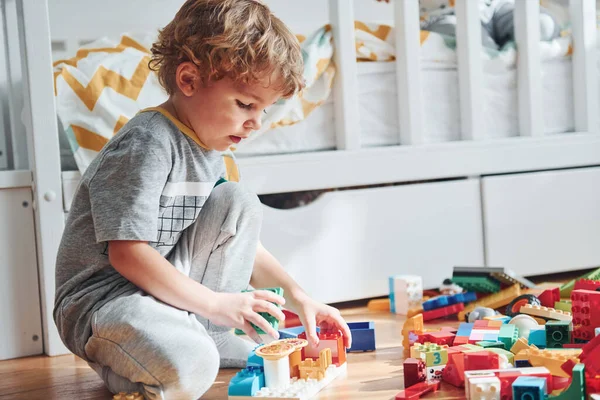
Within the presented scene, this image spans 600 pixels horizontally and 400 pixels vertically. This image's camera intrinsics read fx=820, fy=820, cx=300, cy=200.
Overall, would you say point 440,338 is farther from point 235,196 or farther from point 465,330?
point 235,196

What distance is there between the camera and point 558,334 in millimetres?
1195

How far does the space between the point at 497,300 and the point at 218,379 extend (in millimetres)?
605

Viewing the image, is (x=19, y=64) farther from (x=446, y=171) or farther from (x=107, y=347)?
(x=446, y=171)

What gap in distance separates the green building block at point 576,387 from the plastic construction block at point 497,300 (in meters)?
0.60

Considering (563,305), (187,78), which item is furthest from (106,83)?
(563,305)

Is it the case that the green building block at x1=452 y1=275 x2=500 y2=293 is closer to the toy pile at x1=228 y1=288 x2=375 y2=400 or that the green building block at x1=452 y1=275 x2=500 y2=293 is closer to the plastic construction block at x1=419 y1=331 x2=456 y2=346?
the plastic construction block at x1=419 y1=331 x2=456 y2=346

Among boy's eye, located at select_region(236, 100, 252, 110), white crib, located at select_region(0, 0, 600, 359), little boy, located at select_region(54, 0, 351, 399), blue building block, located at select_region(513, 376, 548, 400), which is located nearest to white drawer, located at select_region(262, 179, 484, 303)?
white crib, located at select_region(0, 0, 600, 359)

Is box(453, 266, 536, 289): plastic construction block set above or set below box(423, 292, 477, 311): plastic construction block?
above

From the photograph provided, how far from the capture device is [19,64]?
58.8 inches

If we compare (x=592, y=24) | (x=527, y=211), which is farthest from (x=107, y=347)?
(x=592, y=24)

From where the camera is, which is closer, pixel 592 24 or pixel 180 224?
pixel 180 224

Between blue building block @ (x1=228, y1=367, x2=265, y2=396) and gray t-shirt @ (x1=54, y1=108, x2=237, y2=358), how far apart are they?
193mm

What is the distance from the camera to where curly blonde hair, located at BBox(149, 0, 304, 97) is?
1.09 metres

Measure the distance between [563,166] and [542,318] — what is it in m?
0.64
